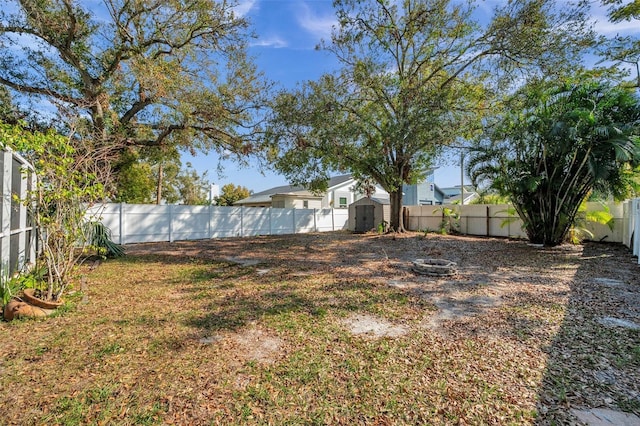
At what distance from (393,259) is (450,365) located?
5.57 meters

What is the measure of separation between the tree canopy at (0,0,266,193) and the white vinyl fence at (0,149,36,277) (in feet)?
9.87

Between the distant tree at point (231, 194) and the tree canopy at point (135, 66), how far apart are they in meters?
20.7

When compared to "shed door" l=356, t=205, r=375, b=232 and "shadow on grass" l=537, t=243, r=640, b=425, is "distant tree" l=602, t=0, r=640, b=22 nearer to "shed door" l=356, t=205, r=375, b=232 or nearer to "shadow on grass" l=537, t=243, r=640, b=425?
"shadow on grass" l=537, t=243, r=640, b=425

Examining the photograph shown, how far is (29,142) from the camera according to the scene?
4.13m

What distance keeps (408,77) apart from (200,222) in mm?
10599

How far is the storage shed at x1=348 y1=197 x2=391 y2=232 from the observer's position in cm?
1689

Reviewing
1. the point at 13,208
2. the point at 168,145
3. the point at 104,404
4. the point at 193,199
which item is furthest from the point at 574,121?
the point at 193,199

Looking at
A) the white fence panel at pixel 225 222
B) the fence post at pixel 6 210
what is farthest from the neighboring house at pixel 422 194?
the fence post at pixel 6 210

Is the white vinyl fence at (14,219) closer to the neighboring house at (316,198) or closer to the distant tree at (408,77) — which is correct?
the distant tree at (408,77)

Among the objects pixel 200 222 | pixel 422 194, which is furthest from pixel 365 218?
pixel 422 194

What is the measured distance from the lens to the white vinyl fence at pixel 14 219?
14.0ft

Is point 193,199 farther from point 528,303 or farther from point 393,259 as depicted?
point 528,303

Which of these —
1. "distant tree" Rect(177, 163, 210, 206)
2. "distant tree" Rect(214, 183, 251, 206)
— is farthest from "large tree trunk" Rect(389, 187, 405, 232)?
"distant tree" Rect(177, 163, 210, 206)

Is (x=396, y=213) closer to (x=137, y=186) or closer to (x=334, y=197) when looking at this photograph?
(x=334, y=197)
